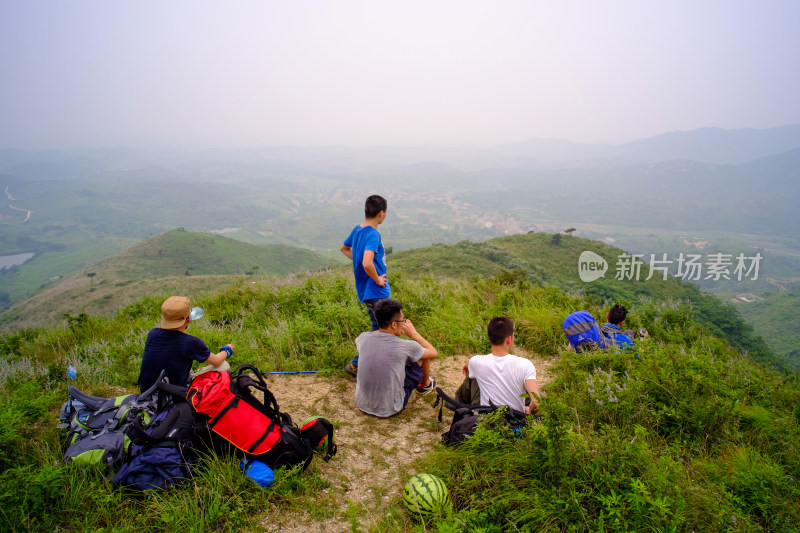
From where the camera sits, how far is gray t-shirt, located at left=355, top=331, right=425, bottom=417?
392cm

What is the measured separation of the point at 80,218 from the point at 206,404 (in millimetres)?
248594

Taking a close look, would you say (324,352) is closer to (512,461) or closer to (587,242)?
(512,461)

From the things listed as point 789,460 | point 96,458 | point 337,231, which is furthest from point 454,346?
point 337,231

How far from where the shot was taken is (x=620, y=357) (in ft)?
15.2

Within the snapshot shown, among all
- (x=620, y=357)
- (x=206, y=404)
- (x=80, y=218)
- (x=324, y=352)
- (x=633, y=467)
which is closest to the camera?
(x=633, y=467)

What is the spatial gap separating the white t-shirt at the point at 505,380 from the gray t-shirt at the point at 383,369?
2.40 ft

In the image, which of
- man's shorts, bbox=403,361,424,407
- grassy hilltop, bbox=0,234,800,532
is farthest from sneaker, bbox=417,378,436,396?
grassy hilltop, bbox=0,234,800,532

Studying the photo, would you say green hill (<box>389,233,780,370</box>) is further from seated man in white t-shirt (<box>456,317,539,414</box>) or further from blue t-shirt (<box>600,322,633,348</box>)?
seated man in white t-shirt (<box>456,317,539,414</box>)

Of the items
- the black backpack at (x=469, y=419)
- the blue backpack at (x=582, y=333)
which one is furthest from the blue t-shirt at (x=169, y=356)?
the blue backpack at (x=582, y=333)

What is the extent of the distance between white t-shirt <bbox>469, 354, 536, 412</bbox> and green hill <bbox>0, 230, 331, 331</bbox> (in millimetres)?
29847

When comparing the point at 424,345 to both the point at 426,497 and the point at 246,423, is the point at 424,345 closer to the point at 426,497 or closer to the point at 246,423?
the point at 426,497

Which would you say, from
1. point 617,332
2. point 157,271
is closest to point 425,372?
point 617,332

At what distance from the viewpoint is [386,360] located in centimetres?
392

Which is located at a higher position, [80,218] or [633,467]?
[633,467]
